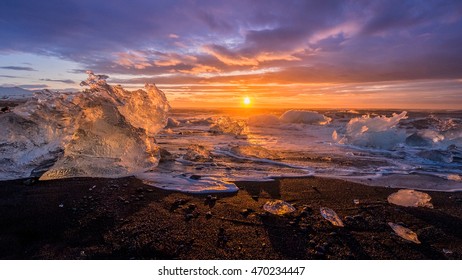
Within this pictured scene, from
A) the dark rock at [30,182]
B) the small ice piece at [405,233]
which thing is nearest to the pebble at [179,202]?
the dark rock at [30,182]

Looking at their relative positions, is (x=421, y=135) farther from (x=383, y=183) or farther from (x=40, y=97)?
(x=40, y=97)

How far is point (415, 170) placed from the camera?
5.38m

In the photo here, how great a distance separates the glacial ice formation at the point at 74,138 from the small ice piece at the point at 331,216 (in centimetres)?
282

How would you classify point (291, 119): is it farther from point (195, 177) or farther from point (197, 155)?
point (195, 177)

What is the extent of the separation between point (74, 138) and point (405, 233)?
444cm

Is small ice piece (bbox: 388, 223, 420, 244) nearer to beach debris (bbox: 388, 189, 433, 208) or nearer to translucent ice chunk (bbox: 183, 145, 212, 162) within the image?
beach debris (bbox: 388, 189, 433, 208)

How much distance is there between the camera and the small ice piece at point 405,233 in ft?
→ 8.55

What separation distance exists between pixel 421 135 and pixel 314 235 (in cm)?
697

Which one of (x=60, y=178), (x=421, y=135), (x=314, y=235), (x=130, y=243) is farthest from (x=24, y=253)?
(x=421, y=135)

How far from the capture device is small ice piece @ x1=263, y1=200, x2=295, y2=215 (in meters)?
3.14

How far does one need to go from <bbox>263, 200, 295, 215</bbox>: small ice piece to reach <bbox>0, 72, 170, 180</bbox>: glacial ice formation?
227cm

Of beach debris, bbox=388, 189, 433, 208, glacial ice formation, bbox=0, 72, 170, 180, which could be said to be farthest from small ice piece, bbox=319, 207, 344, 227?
glacial ice formation, bbox=0, 72, 170, 180

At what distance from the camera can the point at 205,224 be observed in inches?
111

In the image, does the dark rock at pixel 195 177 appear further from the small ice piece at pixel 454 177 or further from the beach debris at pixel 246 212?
the small ice piece at pixel 454 177
